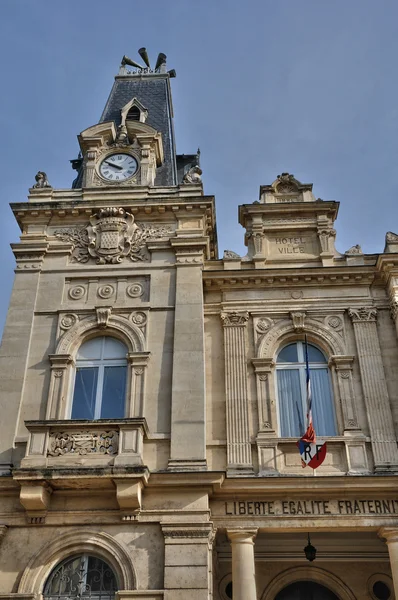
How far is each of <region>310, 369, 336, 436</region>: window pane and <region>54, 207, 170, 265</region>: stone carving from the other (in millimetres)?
5580

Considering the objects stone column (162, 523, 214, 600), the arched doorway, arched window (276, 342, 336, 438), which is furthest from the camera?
the arched doorway

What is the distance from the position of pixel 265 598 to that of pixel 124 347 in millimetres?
6938

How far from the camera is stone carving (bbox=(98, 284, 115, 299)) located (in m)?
17.4

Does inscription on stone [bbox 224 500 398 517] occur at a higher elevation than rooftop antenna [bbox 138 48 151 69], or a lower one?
lower

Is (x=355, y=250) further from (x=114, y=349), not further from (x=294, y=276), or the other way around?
(x=114, y=349)

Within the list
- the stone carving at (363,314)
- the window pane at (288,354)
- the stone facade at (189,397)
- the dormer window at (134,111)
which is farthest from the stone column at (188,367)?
the dormer window at (134,111)

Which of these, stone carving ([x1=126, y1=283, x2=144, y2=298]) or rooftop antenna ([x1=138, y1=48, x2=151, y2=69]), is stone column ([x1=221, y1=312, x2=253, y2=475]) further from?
rooftop antenna ([x1=138, y1=48, x2=151, y2=69])

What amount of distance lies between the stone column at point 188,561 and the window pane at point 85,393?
3531mm

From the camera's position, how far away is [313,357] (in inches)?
669

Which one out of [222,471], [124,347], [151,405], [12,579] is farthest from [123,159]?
[12,579]

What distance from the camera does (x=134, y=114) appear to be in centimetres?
2341

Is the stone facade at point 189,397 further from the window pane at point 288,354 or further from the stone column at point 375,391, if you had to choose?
the window pane at point 288,354

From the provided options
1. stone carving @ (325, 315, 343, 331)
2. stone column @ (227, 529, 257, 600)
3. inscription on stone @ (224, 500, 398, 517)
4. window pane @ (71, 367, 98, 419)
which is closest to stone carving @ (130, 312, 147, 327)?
window pane @ (71, 367, 98, 419)

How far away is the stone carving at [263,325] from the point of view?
56.1 feet
